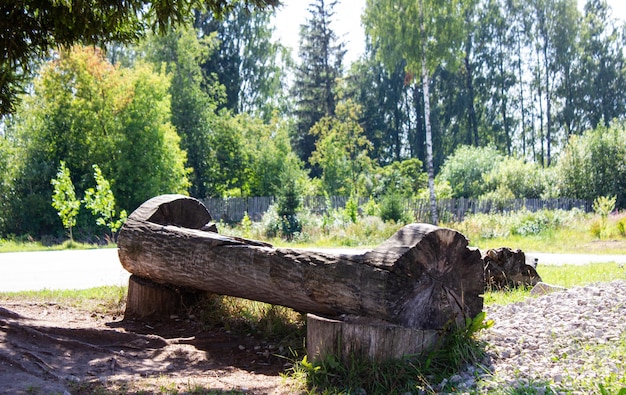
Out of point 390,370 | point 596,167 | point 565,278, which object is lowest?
point 390,370

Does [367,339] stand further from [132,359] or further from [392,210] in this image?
[392,210]

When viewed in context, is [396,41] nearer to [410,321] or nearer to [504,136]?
[410,321]

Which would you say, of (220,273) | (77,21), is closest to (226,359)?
(220,273)

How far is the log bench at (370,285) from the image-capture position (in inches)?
155

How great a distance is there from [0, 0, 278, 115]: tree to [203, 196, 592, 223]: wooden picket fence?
1728 centimetres

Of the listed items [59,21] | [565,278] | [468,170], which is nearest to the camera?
[59,21]

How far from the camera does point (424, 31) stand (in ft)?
75.8

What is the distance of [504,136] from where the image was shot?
5119 cm

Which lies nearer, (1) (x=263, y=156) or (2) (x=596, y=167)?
(2) (x=596, y=167)

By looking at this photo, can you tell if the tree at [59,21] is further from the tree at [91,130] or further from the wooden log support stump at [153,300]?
the tree at [91,130]

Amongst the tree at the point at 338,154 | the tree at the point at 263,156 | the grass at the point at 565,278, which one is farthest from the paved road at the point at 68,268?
the tree at the point at 338,154

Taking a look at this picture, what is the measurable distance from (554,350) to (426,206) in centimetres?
2098

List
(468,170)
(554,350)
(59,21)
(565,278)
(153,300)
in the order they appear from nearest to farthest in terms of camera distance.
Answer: (554,350) → (153,300) → (59,21) → (565,278) → (468,170)

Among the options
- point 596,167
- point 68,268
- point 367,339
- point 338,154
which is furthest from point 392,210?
point 367,339
